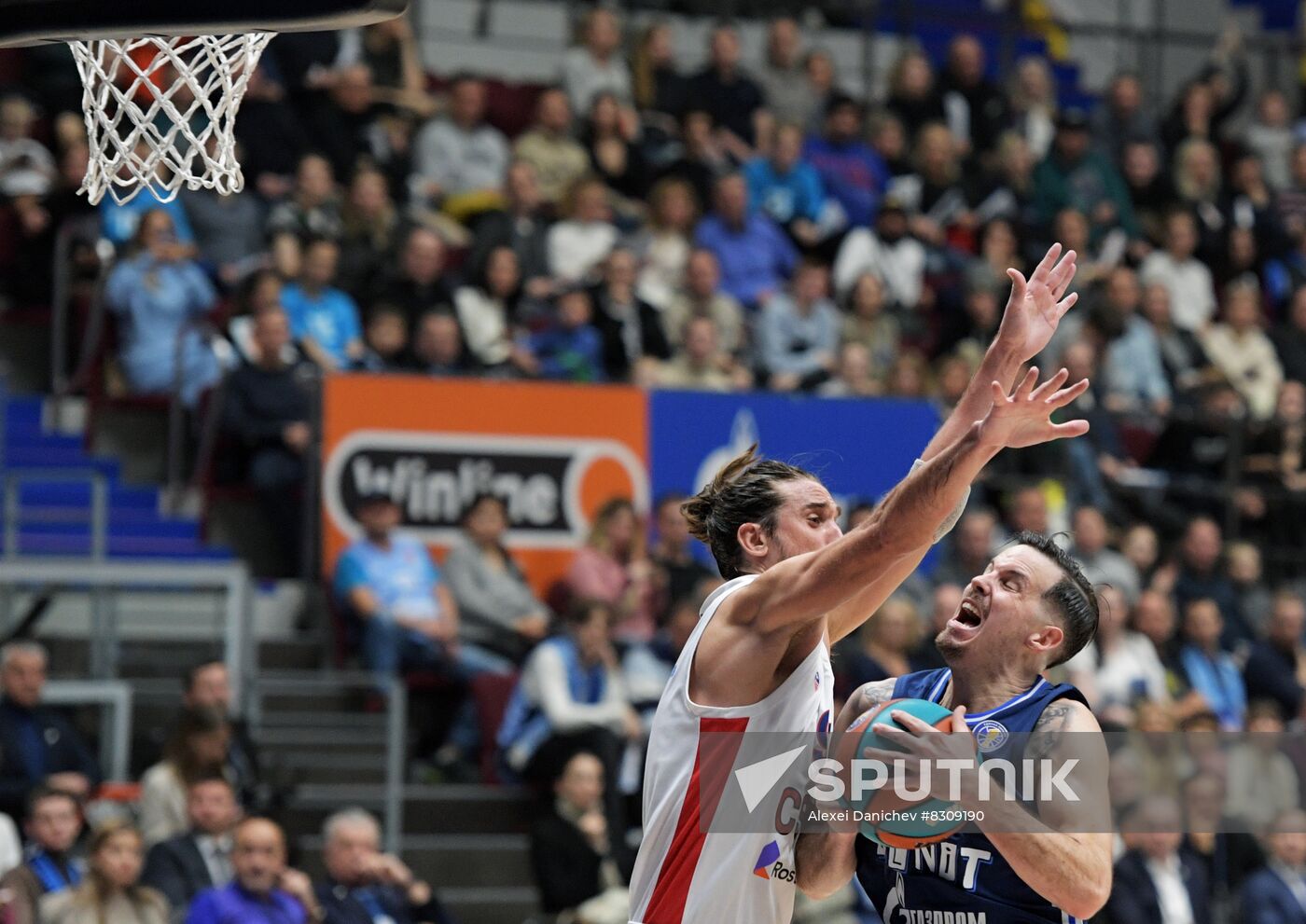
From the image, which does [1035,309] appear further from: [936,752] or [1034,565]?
[936,752]

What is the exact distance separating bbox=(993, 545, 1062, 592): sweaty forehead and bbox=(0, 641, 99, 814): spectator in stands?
5.26 m

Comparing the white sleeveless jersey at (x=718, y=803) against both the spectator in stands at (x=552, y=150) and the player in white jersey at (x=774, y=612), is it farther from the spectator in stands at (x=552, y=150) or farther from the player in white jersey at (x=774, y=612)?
the spectator in stands at (x=552, y=150)

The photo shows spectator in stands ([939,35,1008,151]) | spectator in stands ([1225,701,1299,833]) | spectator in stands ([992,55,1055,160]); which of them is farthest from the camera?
spectator in stands ([992,55,1055,160])

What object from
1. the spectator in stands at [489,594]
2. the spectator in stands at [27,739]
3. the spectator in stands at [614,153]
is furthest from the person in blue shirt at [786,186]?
the spectator in stands at [27,739]

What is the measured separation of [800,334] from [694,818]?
337 inches

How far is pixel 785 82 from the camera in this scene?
15.5 meters

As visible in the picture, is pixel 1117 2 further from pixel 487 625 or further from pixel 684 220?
pixel 487 625

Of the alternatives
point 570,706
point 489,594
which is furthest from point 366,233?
point 570,706

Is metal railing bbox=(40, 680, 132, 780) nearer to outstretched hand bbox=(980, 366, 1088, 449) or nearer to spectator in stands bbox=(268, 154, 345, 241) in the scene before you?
spectator in stands bbox=(268, 154, 345, 241)

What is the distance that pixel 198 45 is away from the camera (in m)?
6.16

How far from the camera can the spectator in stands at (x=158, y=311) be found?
1120cm

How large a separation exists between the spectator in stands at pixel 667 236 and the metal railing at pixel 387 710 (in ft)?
11.8

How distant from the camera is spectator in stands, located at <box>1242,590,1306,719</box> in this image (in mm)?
12281

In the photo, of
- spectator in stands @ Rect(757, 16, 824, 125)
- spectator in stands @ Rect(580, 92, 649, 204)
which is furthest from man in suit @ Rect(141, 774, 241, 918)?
spectator in stands @ Rect(757, 16, 824, 125)
